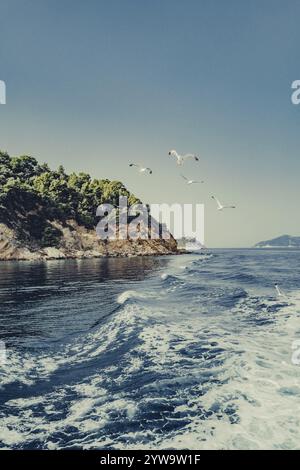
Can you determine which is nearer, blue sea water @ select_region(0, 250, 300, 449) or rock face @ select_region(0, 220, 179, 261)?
blue sea water @ select_region(0, 250, 300, 449)

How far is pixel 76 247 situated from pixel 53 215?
15.1 meters

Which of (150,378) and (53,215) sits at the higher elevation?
(53,215)

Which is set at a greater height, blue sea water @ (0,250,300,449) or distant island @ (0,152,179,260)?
distant island @ (0,152,179,260)

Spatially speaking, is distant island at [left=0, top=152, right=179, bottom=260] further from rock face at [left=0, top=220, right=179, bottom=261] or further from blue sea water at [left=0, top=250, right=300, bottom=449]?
blue sea water at [left=0, top=250, right=300, bottom=449]

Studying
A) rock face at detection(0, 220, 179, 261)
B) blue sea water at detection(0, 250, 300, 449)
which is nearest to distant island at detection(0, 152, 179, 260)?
rock face at detection(0, 220, 179, 261)

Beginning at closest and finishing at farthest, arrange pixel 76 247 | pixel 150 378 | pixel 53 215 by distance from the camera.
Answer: pixel 150 378
pixel 76 247
pixel 53 215

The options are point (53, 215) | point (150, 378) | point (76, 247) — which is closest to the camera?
point (150, 378)

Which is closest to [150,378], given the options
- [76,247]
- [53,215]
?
[76,247]

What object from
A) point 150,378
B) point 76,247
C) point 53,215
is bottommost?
point 150,378

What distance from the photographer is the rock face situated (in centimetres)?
10450

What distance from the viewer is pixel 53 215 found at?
129125 mm

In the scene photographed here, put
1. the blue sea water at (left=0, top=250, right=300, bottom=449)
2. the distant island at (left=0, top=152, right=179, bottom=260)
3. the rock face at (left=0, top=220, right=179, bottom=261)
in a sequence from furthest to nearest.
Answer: the distant island at (left=0, top=152, right=179, bottom=260) < the rock face at (left=0, top=220, right=179, bottom=261) < the blue sea water at (left=0, top=250, right=300, bottom=449)

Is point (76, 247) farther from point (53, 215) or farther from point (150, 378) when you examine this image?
point (150, 378)

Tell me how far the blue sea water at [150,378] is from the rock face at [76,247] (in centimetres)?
8628
